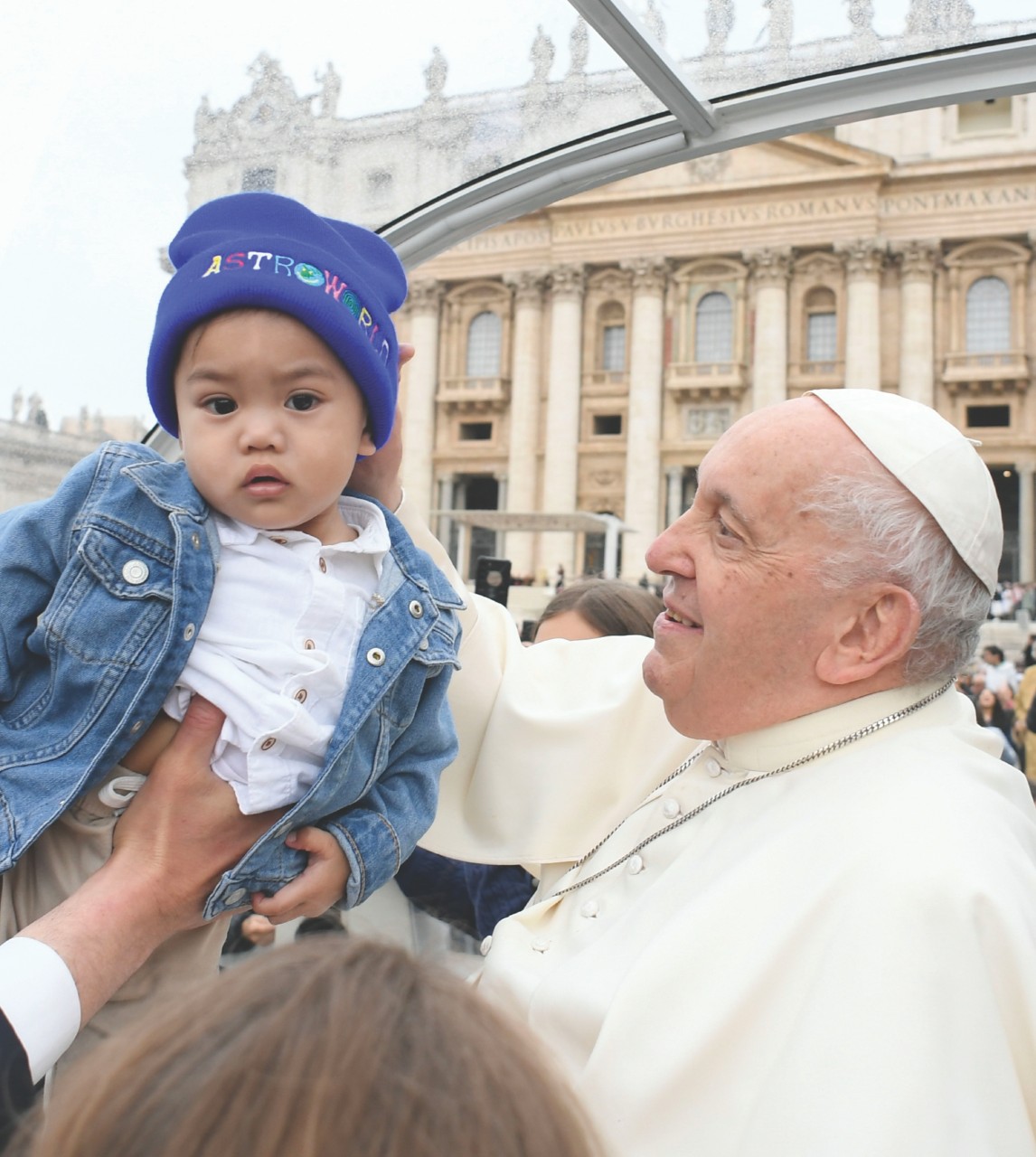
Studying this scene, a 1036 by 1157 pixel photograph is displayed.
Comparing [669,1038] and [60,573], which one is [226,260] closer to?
[60,573]

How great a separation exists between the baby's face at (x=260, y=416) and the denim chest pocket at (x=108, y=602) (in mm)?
140

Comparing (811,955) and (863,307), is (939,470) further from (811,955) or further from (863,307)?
(863,307)

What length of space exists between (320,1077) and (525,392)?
29558 millimetres

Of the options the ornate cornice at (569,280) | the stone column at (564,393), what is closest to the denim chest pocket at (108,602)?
→ the stone column at (564,393)

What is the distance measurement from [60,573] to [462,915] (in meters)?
1.69

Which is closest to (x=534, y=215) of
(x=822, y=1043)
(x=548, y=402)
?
(x=548, y=402)

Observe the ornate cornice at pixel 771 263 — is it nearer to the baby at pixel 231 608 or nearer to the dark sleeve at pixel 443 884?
the dark sleeve at pixel 443 884

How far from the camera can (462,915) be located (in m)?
2.68

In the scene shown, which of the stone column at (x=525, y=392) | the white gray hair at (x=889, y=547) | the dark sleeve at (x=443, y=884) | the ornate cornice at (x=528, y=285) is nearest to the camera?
the white gray hair at (x=889, y=547)

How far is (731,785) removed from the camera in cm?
157

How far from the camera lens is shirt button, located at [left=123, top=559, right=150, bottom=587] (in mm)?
1322

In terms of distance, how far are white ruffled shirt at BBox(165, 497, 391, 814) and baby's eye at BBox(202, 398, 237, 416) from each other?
17cm

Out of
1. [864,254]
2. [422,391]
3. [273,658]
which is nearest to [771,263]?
[864,254]

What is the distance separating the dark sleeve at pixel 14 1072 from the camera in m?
0.96
